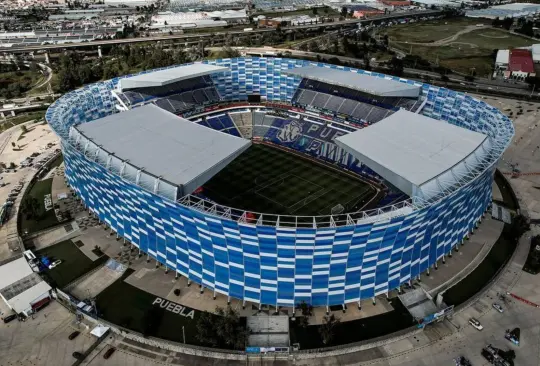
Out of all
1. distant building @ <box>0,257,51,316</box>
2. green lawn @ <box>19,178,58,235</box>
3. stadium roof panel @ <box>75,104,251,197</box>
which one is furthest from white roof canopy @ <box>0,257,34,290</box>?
stadium roof panel @ <box>75,104,251,197</box>

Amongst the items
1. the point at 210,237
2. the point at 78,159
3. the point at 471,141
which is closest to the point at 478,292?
the point at 471,141

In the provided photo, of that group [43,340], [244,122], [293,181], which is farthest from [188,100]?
[43,340]

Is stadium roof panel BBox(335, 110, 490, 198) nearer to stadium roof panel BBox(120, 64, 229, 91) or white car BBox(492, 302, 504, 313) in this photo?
white car BBox(492, 302, 504, 313)

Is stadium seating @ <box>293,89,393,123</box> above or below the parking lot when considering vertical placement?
above

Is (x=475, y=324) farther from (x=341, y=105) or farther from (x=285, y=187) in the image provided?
(x=341, y=105)

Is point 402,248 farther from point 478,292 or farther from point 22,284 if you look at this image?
point 22,284

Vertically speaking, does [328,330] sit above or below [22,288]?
above
